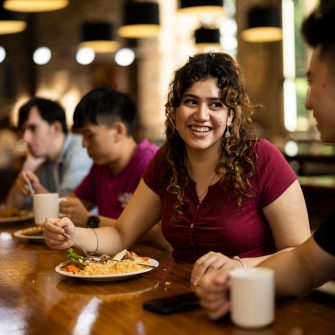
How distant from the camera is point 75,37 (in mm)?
13141

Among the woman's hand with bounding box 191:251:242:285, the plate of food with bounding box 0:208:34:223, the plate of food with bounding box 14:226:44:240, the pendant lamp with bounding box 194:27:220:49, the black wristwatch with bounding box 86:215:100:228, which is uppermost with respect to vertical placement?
the pendant lamp with bounding box 194:27:220:49

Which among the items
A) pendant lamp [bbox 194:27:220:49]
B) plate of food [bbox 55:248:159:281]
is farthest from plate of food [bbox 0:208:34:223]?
pendant lamp [bbox 194:27:220:49]

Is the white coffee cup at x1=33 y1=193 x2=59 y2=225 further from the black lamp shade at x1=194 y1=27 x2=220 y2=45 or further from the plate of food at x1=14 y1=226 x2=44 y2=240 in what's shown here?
the black lamp shade at x1=194 y1=27 x2=220 y2=45

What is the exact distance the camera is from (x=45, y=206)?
112 inches

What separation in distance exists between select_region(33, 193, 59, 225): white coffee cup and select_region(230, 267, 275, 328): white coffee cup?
→ 1.51 meters

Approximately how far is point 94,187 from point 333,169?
245 inches

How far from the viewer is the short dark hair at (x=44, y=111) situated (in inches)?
158

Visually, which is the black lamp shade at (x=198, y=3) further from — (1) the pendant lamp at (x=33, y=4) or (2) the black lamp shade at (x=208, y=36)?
(2) the black lamp shade at (x=208, y=36)

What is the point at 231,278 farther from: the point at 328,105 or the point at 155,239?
the point at 155,239

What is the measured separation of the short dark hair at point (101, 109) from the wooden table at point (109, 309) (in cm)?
102

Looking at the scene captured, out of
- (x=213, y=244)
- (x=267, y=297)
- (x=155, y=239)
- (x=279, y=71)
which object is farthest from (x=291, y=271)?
(x=279, y=71)

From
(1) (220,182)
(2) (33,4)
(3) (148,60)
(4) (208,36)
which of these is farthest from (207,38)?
(1) (220,182)

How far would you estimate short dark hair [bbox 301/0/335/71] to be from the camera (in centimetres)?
158

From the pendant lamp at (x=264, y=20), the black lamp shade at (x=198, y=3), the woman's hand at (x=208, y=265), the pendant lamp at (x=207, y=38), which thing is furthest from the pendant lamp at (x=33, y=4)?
the pendant lamp at (x=207, y=38)
